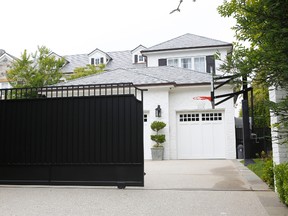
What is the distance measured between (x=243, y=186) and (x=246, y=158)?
193 inches

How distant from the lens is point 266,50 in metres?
3.38

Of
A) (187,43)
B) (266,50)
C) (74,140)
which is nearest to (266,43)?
(266,50)

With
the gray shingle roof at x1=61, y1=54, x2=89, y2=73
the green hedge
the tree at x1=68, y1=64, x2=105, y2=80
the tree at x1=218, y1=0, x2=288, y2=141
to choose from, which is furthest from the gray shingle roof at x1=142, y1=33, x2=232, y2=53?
the tree at x1=218, y1=0, x2=288, y2=141

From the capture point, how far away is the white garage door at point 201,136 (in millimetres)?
15133

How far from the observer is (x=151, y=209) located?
4.71 meters

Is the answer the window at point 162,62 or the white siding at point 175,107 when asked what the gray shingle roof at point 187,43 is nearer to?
the window at point 162,62

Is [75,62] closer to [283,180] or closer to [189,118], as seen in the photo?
[189,118]

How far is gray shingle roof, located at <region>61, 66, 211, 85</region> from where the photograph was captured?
15.9 m

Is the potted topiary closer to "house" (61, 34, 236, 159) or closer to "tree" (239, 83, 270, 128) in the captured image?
"house" (61, 34, 236, 159)

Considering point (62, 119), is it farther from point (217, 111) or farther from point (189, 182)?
point (217, 111)

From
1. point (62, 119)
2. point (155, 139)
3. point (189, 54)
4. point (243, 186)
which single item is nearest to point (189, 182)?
point (243, 186)

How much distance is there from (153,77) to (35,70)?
10932 millimetres

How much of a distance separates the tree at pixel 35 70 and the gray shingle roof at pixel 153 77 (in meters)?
6.13

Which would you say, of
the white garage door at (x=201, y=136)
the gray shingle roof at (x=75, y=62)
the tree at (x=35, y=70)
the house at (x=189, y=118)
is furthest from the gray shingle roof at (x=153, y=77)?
the gray shingle roof at (x=75, y=62)
